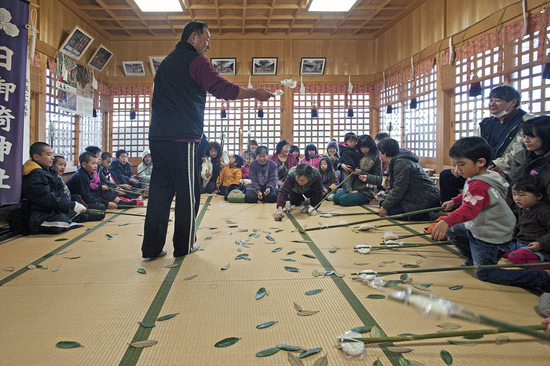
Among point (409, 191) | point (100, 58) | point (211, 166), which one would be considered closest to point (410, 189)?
point (409, 191)

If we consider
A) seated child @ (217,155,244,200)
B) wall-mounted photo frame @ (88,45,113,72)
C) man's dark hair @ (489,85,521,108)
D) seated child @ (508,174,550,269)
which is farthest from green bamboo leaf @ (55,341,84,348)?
wall-mounted photo frame @ (88,45,113,72)

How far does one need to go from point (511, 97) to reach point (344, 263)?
2.39 m

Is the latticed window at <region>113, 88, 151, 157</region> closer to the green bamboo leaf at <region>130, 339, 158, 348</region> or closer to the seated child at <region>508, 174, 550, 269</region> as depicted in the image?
the seated child at <region>508, 174, 550, 269</region>

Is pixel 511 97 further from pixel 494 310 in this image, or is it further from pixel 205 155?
pixel 205 155

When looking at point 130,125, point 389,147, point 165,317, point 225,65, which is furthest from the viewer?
point 130,125

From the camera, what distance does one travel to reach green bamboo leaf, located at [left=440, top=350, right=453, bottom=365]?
125 cm

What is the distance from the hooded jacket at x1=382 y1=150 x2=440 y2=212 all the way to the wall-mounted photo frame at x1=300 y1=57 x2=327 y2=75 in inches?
244

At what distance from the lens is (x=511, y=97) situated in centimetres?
339

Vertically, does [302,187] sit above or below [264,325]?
above

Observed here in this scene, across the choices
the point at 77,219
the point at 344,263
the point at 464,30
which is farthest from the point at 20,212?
the point at 464,30

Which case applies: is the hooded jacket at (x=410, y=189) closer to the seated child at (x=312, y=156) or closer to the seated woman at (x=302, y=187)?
the seated woman at (x=302, y=187)

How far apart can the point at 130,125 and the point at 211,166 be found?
420 cm

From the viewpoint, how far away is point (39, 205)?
3326 millimetres

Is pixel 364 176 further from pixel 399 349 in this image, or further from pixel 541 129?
pixel 399 349
